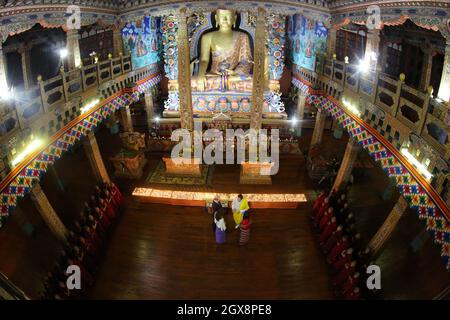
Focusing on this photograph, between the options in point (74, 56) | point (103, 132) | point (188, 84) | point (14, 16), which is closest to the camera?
point (14, 16)

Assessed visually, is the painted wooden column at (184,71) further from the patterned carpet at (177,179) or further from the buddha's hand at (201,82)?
the buddha's hand at (201,82)

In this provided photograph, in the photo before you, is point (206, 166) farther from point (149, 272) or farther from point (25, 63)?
point (25, 63)

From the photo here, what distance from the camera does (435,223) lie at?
6328mm

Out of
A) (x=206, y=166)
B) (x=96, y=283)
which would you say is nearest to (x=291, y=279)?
(x=96, y=283)

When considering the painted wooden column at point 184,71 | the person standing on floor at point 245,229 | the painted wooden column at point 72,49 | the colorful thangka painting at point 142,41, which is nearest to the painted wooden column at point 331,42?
the painted wooden column at point 184,71

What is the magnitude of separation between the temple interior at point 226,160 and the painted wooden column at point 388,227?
0.13 feet

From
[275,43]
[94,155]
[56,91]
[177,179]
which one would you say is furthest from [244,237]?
[275,43]

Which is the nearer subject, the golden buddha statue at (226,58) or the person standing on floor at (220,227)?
the person standing on floor at (220,227)

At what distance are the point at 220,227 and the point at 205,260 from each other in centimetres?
107

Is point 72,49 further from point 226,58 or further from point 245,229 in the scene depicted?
point 245,229

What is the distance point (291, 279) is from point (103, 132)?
14.0 meters

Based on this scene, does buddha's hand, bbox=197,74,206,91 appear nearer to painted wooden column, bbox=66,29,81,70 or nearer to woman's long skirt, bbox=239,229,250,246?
painted wooden column, bbox=66,29,81,70

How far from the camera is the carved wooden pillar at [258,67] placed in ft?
37.2

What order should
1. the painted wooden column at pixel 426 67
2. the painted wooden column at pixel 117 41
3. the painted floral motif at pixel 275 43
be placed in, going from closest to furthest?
the painted wooden column at pixel 426 67
the painted wooden column at pixel 117 41
the painted floral motif at pixel 275 43
